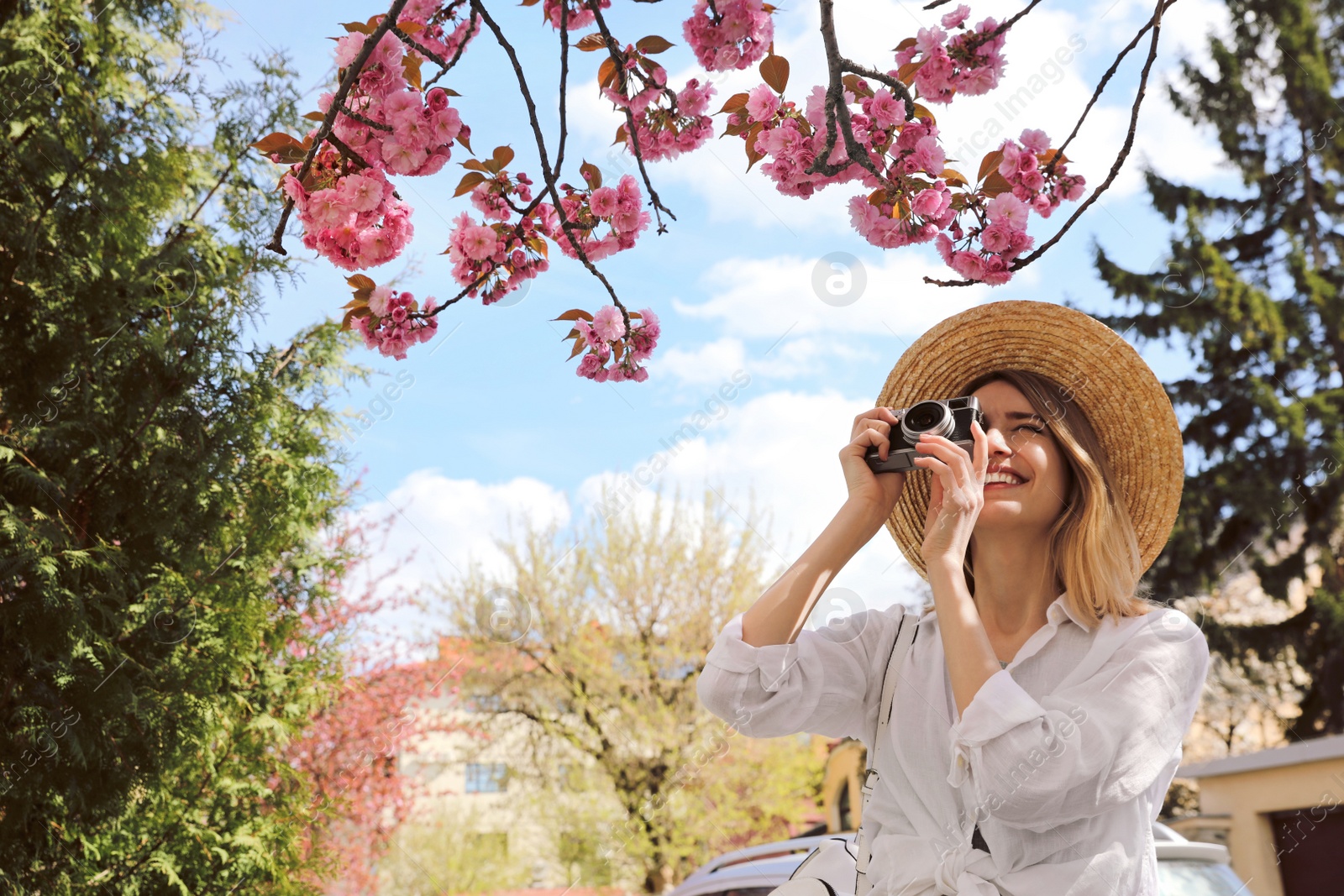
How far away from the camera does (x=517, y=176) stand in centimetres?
334

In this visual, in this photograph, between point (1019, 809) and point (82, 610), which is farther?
point (82, 610)

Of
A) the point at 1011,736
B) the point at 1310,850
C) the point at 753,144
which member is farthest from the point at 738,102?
the point at 1310,850

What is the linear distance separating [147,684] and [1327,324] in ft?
52.6

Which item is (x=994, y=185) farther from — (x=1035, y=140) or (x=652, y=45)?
(x=652, y=45)

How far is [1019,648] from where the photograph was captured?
1.98m

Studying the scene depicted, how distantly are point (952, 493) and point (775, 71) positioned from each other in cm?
160

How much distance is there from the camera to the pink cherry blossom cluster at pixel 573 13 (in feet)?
9.39

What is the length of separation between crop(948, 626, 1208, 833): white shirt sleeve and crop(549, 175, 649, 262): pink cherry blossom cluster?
220 centimetres

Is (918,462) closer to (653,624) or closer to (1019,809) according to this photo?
(1019,809)

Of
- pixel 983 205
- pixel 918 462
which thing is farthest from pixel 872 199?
pixel 918 462

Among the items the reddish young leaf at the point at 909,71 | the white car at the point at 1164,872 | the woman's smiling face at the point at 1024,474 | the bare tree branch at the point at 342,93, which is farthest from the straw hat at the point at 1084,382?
the white car at the point at 1164,872

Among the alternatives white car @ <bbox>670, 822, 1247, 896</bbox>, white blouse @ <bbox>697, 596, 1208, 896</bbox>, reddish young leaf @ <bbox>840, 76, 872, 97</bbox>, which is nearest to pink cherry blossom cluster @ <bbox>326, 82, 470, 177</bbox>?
reddish young leaf @ <bbox>840, 76, 872, 97</bbox>

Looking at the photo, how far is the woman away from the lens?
1.60 metres

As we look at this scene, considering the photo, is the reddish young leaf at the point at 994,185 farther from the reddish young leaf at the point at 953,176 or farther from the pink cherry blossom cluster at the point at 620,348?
the pink cherry blossom cluster at the point at 620,348
